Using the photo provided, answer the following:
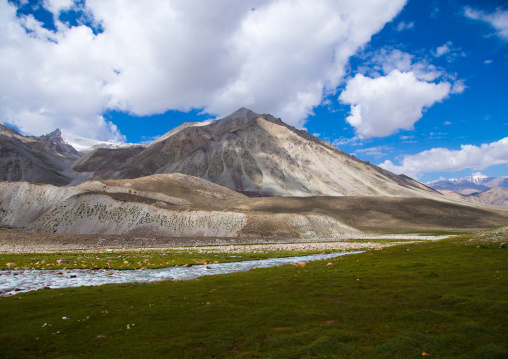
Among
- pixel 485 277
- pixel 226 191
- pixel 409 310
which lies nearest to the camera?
pixel 409 310

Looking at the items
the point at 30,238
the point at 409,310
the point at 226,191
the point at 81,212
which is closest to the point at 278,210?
the point at 226,191

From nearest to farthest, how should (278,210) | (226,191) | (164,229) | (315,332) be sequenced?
(315,332), (164,229), (278,210), (226,191)

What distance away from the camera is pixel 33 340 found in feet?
42.8

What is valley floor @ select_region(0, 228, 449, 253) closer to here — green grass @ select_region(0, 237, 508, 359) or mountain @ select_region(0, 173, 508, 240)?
mountain @ select_region(0, 173, 508, 240)

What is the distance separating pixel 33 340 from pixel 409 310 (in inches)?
655

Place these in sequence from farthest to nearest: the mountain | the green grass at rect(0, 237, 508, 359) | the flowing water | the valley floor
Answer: the mountain, the valley floor, the flowing water, the green grass at rect(0, 237, 508, 359)

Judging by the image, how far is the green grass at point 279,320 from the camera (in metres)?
11.0

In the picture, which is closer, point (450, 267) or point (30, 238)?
point (450, 267)

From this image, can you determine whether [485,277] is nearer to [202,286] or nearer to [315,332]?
[315,332]

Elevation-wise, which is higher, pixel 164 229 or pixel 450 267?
pixel 164 229

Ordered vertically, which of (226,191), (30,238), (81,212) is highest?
(226,191)

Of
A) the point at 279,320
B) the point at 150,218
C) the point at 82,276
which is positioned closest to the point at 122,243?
the point at 150,218

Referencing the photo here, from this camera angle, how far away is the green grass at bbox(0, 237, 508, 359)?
10977 millimetres

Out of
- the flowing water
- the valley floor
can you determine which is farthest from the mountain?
the flowing water
